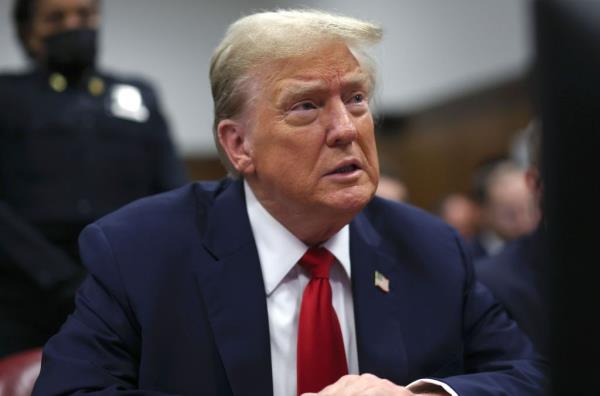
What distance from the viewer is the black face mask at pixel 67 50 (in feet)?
11.3

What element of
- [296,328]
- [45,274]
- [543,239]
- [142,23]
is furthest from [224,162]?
[142,23]

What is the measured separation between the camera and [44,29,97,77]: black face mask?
344 cm

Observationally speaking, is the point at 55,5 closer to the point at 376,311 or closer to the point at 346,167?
the point at 346,167

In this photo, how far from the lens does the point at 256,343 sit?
6.56 ft

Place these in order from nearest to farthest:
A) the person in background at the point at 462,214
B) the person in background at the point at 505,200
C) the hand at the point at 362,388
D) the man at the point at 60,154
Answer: the hand at the point at 362,388 < the man at the point at 60,154 < the person in background at the point at 505,200 < the person in background at the point at 462,214

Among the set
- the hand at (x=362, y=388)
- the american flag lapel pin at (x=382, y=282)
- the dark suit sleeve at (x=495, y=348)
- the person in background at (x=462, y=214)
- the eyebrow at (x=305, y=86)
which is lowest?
the person in background at (x=462, y=214)

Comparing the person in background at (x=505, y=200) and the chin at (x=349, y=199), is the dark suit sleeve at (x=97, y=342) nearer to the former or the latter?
the chin at (x=349, y=199)

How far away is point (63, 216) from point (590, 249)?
271 centimetres

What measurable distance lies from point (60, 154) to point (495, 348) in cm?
184

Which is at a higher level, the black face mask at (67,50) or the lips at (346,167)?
the black face mask at (67,50)

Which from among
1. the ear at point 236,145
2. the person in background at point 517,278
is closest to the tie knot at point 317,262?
the ear at point 236,145

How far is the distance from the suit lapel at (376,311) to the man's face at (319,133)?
0.17 m

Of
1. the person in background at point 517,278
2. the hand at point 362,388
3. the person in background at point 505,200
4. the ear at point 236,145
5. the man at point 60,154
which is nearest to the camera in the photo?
the hand at point 362,388

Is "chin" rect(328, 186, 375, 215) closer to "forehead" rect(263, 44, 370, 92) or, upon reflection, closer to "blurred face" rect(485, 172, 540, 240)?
"forehead" rect(263, 44, 370, 92)
